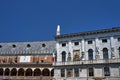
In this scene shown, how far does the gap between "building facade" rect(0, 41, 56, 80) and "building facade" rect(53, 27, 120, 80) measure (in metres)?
9.23

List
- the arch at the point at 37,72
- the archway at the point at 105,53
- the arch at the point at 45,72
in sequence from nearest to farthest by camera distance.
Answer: the archway at the point at 105,53 → the arch at the point at 45,72 → the arch at the point at 37,72

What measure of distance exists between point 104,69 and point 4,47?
37.6m

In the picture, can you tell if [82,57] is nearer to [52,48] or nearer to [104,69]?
[104,69]

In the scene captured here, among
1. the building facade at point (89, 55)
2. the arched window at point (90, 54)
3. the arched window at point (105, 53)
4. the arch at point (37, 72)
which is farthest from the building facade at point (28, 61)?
the arched window at point (105, 53)

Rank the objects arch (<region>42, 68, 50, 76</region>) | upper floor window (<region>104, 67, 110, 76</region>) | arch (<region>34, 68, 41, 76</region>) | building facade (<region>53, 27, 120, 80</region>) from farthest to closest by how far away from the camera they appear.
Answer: arch (<region>34, 68, 41, 76</region>)
arch (<region>42, 68, 50, 76</region>)
building facade (<region>53, 27, 120, 80</region>)
upper floor window (<region>104, 67, 110, 76</region>)

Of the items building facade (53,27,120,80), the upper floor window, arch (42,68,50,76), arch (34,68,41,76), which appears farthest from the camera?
arch (34,68,41,76)

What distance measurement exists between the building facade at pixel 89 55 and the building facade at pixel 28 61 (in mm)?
9226

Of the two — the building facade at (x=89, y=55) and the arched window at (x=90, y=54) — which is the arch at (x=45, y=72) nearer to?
the building facade at (x=89, y=55)

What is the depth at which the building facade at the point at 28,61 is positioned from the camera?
60.8 m

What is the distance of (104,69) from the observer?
152 ft

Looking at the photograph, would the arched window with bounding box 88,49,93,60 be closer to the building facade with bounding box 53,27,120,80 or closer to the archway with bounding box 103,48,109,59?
the building facade with bounding box 53,27,120,80

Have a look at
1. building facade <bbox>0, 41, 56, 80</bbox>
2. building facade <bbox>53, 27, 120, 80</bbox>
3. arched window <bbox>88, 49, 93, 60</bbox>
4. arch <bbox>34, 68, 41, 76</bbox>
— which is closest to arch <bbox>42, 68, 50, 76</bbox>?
building facade <bbox>0, 41, 56, 80</bbox>

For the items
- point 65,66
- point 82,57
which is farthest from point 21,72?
point 82,57

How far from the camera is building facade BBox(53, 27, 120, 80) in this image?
45.9m
